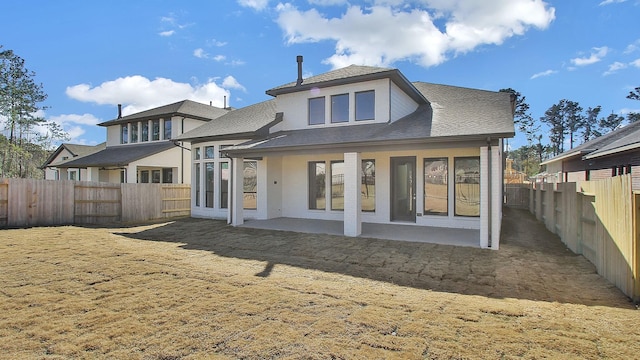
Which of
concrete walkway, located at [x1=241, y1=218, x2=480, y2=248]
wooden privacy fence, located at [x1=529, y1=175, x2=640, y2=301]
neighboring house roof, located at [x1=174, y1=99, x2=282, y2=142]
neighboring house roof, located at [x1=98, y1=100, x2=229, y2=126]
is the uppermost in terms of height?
neighboring house roof, located at [x1=98, y1=100, x2=229, y2=126]

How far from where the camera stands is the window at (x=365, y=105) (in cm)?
1166

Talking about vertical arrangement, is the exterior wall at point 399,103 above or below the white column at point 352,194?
above

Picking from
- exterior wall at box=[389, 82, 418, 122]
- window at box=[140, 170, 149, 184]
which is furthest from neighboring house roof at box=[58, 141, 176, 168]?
exterior wall at box=[389, 82, 418, 122]

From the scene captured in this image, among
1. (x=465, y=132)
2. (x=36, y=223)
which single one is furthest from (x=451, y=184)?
(x=36, y=223)

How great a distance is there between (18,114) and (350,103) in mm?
34895

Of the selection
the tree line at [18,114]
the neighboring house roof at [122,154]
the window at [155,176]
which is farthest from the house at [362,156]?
the tree line at [18,114]

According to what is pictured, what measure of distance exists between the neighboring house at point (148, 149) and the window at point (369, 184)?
1224cm

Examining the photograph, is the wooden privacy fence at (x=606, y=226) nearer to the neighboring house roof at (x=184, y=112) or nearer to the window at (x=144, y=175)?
the neighboring house roof at (x=184, y=112)

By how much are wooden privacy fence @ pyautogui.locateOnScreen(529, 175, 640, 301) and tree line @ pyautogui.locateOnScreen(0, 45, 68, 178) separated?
40028mm

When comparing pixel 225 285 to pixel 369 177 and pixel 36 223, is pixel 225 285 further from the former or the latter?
pixel 36 223

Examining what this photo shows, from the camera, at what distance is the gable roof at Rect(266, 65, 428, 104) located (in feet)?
36.4

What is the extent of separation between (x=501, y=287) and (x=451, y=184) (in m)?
5.68

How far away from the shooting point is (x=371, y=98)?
38.4ft

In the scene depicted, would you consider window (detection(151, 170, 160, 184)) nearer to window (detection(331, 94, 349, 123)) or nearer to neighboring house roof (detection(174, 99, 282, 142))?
neighboring house roof (detection(174, 99, 282, 142))
